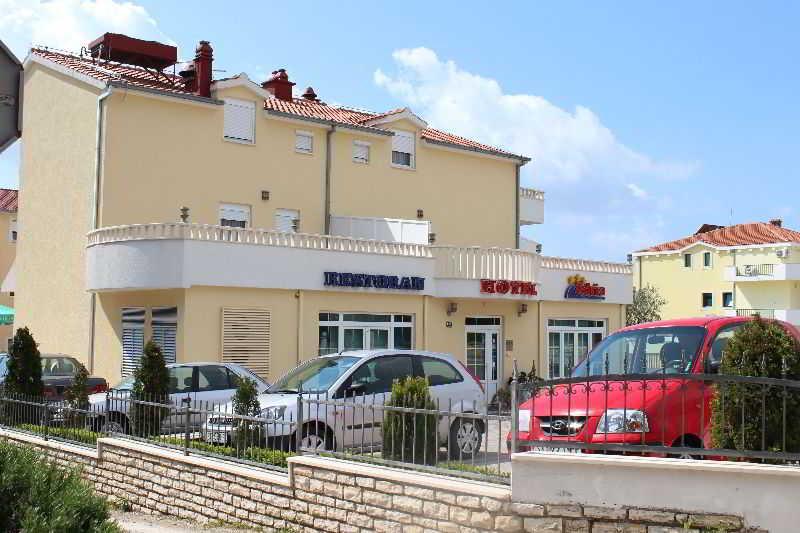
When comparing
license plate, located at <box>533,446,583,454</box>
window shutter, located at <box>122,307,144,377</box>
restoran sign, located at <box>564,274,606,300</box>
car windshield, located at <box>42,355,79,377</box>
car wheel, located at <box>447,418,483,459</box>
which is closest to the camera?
license plate, located at <box>533,446,583,454</box>

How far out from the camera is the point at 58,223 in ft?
99.8

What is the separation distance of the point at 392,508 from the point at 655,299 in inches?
2238

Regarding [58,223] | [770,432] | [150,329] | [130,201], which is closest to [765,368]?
[770,432]

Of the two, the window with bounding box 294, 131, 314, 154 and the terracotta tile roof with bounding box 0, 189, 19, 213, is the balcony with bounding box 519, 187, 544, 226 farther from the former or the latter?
the terracotta tile roof with bounding box 0, 189, 19, 213

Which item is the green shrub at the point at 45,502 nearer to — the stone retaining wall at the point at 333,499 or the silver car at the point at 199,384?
the stone retaining wall at the point at 333,499

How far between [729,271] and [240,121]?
4357 centimetres

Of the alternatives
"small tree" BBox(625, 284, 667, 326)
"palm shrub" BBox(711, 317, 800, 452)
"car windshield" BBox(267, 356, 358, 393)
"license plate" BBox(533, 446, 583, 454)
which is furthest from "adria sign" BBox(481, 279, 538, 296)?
"small tree" BBox(625, 284, 667, 326)

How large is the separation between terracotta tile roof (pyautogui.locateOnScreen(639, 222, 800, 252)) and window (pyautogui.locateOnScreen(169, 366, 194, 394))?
175ft

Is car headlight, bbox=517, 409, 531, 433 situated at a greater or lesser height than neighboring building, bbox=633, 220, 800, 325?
lesser

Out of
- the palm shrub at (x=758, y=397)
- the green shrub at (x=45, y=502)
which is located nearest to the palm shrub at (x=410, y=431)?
the palm shrub at (x=758, y=397)

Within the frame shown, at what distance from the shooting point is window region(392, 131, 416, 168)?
115 feet

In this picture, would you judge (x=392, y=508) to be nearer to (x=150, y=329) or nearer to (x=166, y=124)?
(x=150, y=329)

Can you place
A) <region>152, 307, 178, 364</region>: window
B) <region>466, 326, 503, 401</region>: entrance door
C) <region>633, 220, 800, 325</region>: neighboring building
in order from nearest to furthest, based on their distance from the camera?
<region>152, 307, 178, 364</region>: window, <region>466, 326, 503, 401</region>: entrance door, <region>633, 220, 800, 325</region>: neighboring building

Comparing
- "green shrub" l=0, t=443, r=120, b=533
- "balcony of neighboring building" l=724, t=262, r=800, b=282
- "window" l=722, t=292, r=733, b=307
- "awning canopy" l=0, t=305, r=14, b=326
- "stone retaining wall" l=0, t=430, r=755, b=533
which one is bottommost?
"stone retaining wall" l=0, t=430, r=755, b=533
